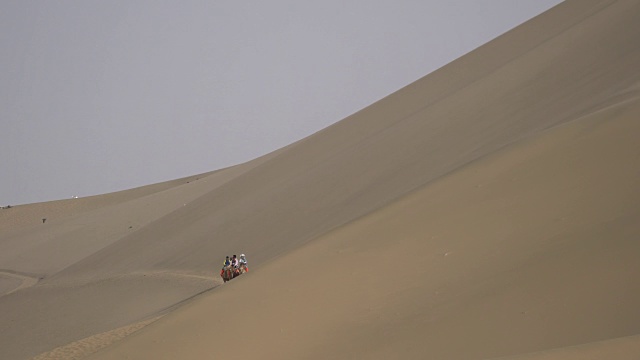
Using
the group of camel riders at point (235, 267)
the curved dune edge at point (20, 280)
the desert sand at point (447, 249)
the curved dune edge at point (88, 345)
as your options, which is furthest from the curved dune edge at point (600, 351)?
the curved dune edge at point (20, 280)

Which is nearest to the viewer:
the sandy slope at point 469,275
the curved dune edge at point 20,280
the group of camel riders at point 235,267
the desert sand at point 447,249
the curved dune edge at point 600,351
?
the curved dune edge at point 600,351

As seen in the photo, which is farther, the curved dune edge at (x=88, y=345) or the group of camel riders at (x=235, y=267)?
the group of camel riders at (x=235, y=267)

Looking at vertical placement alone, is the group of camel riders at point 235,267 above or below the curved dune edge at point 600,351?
above

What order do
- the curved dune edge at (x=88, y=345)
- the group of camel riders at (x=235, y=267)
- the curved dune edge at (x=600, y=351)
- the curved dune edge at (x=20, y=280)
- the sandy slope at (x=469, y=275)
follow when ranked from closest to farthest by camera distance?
the curved dune edge at (x=600, y=351) → the sandy slope at (x=469, y=275) → the curved dune edge at (x=88, y=345) → the group of camel riders at (x=235, y=267) → the curved dune edge at (x=20, y=280)

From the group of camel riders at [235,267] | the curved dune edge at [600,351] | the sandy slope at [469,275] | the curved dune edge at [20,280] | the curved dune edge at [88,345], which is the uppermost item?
the curved dune edge at [20,280]

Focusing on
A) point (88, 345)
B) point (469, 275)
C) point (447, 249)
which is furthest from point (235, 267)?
point (469, 275)

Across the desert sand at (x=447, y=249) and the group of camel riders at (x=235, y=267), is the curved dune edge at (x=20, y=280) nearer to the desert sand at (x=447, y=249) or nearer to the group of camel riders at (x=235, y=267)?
the desert sand at (x=447, y=249)

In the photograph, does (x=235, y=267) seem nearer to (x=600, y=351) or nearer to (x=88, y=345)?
(x=88, y=345)

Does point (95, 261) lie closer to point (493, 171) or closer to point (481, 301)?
point (493, 171)
